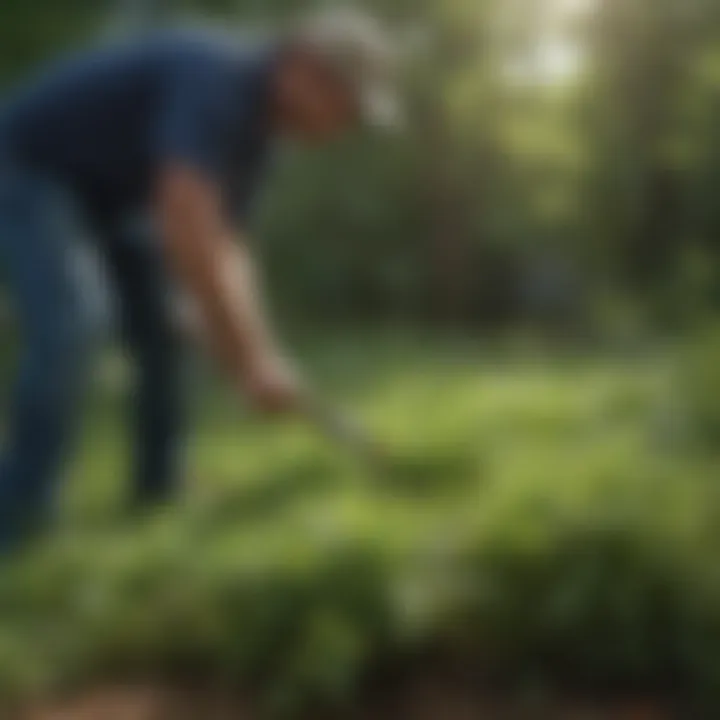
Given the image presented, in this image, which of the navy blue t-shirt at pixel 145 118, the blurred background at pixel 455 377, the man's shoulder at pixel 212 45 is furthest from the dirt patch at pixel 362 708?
the man's shoulder at pixel 212 45

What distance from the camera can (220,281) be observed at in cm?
162

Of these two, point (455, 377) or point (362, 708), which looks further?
point (455, 377)

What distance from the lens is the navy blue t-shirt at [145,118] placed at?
164 centimetres

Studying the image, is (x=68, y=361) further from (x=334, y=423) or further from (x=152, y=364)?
(x=334, y=423)

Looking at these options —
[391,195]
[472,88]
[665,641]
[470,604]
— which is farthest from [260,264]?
[665,641]

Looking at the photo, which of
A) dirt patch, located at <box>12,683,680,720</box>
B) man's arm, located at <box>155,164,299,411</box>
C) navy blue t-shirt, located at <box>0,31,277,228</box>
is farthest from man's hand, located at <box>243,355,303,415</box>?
dirt patch, located at <box>12,683,680,720</box>

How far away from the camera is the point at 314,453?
5.37 feet

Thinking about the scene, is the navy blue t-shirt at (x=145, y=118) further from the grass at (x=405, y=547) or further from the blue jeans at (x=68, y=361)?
the grass at (x=405, y=547)

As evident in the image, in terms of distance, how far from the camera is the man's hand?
163 centimetres

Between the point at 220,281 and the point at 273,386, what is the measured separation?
0.10m

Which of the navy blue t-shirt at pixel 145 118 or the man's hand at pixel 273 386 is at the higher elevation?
the navy blue t-shirt at pixel 145 118

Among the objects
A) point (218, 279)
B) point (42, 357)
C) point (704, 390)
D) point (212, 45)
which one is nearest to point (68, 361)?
point (42, 357)

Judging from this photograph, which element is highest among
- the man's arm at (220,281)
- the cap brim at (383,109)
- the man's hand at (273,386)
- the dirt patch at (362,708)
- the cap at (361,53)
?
the cap at (361,53)

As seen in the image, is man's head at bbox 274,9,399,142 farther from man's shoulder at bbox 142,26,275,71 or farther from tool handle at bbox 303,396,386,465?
tool handle at bbox 303,396,386,465
